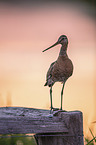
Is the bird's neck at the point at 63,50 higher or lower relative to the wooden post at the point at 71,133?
higher

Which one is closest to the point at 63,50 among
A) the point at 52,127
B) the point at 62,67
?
the point at 62,67

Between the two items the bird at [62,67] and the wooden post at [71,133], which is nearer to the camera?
the wooden post at [71,133]

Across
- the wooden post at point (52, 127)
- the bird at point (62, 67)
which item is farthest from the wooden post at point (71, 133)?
the bird at point (62, 67)

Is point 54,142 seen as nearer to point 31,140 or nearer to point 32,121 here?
point 32,121

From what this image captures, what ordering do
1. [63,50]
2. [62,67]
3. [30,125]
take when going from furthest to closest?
1. [63,50]
2. [62,67]
3. [30,125]

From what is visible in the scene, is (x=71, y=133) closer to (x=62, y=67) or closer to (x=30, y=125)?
(x=30, y=125)

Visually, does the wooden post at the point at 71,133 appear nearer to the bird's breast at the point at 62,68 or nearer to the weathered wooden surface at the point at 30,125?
the weathered wooden surface at the point at 30,125

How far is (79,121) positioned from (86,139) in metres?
1.74

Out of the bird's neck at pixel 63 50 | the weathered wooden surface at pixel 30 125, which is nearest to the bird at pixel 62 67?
the bird's neck at pixel 63 50

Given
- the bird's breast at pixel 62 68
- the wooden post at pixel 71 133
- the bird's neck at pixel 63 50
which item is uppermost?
the bird's neck at pixel 63 50

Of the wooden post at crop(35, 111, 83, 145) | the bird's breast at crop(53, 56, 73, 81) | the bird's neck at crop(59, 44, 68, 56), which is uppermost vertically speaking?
the bird's neck at crop(59, 44, 68, 56)

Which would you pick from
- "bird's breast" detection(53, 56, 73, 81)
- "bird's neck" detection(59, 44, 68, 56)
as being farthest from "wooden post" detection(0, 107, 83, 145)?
"bird's neck" detection(59, 44, 68, 56)

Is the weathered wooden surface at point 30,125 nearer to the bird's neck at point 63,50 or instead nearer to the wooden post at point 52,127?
the wooden post at point 52,127

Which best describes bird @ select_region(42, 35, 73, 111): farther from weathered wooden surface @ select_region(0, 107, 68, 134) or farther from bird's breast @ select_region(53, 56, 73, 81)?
weathered wooden surface @ select_region(0, 107, 68, 134)
